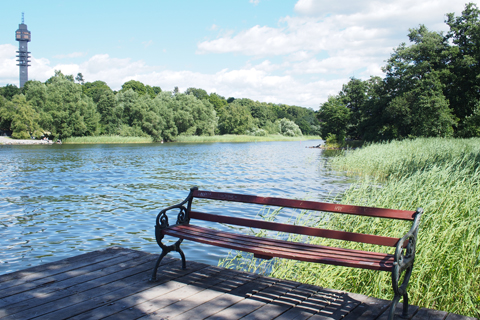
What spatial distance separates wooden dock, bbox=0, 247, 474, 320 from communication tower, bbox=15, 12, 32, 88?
6732 inches

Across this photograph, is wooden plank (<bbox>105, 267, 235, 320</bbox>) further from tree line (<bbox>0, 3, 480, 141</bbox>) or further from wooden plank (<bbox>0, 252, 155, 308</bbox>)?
tree line (<bbox>0, 3, 480, 141</bbox>)

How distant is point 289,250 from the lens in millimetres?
3340

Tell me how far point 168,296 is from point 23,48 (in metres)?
177

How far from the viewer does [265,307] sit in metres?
3.23

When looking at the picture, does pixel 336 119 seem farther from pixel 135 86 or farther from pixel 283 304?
pixel 135 86

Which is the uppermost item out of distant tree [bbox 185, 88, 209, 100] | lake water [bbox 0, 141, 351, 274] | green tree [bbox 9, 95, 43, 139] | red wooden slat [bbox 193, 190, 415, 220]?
distant tree [bbox 185, 88, 209, 100]

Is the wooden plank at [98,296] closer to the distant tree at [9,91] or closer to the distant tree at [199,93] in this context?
the distant tree at [9,91]

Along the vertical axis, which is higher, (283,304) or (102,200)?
(283,304)

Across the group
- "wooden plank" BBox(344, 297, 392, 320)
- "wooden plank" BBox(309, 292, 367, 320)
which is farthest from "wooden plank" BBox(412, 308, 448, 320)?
"wooden plank" BBox(309, 292, 367, 320)

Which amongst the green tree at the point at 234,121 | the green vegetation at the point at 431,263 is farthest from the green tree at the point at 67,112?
the green vegetation at the point at 431,263

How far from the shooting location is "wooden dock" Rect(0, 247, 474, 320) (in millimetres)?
3086

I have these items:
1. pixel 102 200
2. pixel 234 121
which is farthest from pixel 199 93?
pixel 102 200

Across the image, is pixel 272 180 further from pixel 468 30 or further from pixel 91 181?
pixel 468 30

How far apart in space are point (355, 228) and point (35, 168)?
2079cm
